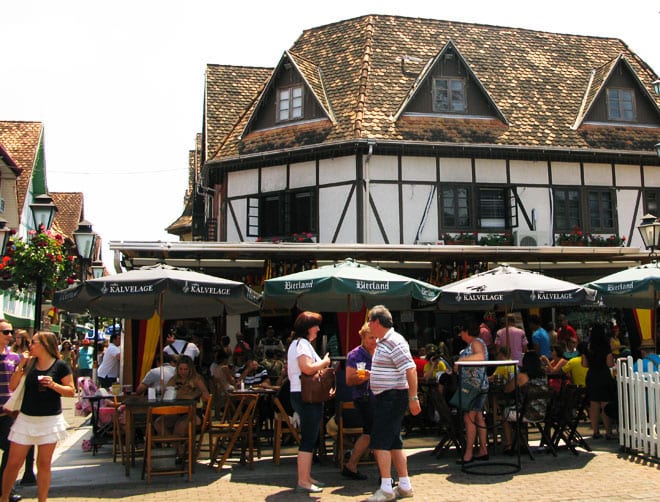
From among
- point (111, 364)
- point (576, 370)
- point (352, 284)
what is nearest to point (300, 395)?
point (352, 284)

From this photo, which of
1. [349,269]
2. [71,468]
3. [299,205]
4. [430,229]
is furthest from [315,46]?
[71,468]

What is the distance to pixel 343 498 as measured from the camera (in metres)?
7.75

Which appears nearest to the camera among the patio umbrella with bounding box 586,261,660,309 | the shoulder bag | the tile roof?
the shoulder bag

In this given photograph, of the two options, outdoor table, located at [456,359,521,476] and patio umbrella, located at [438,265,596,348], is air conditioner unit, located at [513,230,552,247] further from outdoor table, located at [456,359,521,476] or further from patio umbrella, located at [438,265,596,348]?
outdoor table, located at [456,359,521,476]

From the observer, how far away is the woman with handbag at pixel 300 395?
804cm

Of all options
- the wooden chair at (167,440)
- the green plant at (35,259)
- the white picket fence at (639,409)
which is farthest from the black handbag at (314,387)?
the green plant at (35,259)

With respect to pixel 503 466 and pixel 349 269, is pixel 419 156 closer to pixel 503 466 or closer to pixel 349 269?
pixel 349 269

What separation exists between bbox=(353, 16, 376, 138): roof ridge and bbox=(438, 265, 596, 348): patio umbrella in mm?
9281

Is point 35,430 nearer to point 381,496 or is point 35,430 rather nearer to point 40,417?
point 40,417

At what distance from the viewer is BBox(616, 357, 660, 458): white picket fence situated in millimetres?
9352

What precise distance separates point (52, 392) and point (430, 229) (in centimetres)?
1404

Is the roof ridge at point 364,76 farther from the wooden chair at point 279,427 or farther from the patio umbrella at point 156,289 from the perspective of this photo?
the wooden chair at point 279,427

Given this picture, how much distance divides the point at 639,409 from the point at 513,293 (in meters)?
2.19

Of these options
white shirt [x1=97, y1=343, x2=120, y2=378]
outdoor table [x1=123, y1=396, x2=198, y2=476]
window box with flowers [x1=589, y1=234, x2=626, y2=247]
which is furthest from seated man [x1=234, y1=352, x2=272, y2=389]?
window box with flowers [x1=589, y1=234, x2=626, y2=247]
